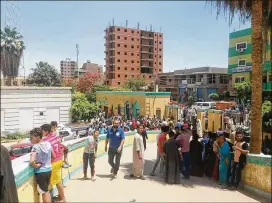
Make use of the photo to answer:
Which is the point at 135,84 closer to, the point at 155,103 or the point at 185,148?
the point at 155,103

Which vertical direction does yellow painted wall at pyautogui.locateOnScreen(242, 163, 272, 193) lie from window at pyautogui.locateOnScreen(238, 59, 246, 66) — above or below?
below

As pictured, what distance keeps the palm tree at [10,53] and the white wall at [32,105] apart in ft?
0.58

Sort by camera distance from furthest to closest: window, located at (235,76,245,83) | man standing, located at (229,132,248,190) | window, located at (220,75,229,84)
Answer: window, located at (220,75,229,84) < window, located at (235,76,245,83) < man standing, located at (229,132,248,190)

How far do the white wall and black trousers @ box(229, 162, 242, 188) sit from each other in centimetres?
422

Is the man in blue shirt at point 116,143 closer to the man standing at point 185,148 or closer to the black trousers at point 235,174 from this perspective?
the man standing at point 185,148

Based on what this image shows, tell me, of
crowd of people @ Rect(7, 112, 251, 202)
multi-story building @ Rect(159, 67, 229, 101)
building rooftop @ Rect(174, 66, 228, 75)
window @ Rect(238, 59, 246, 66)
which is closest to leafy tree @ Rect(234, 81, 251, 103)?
window @ Rect(238, 59, 246, 66)

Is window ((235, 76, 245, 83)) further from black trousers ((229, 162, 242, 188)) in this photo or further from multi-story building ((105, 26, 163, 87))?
black trousers ((229, 162, 242, 188))

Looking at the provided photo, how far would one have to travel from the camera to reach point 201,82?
156ft

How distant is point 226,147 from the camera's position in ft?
23.1

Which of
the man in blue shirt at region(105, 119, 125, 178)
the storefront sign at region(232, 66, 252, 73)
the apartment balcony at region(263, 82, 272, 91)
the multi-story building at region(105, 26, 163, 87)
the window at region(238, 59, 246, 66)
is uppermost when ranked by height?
the multi-story building at region(105, 26, 163, 87)

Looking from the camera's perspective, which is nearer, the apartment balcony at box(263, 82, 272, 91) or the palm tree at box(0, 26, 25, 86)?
the palm tree at box(0, 26, 25, 86)

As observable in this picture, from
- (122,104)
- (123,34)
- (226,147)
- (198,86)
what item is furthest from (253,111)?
(123,34)

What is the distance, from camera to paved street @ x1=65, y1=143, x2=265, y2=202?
582 cm

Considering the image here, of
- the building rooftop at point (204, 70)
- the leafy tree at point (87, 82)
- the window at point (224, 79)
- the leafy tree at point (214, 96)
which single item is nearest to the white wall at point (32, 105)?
the leafy tree at point (87, 82)
